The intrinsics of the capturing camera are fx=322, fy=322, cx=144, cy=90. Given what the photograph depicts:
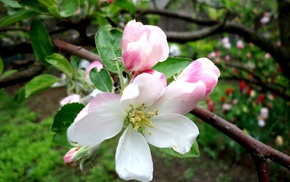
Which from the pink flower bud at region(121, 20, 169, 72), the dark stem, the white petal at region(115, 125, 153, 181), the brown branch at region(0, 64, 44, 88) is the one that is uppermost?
the pink flower bud at region(121, 20, 169, 72)

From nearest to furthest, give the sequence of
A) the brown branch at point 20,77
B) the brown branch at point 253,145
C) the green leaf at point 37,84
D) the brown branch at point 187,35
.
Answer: the brown branch at point 253,145 → the green leaf at point 37,84 → the brown branch at point 20,77 → the brown branch at point 187,35

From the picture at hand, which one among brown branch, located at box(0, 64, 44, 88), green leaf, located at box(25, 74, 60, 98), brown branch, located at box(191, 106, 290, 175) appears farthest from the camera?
brown branch, located at box(0, 64, 44, 88)

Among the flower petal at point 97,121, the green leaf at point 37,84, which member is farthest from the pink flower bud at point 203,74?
the green leaf at point 37,84

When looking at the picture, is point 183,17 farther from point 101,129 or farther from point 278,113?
point 278,113

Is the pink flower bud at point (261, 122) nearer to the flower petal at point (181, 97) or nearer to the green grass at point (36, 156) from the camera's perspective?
the green grass at point (36, 156)

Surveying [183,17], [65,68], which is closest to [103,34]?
[65,68]

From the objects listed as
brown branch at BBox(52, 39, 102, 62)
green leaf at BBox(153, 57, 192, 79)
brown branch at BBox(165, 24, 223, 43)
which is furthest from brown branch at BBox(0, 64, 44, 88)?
brown branch at BBox(165, 24, 223, 43)

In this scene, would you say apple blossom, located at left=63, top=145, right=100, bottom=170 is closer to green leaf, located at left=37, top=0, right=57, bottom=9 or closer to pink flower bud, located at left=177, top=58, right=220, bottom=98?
pink flower bud, located at left=177, top=58, right=220, bottom=98
